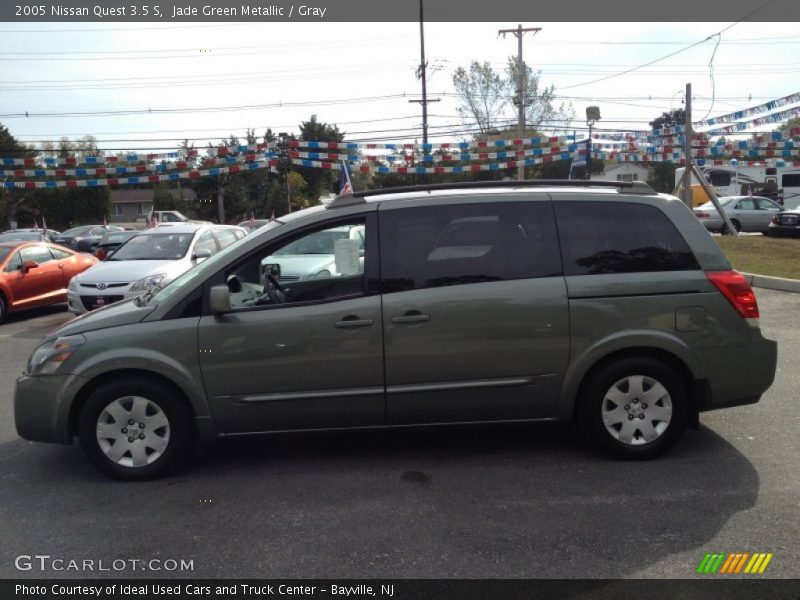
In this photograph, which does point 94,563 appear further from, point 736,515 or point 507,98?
point 507,98

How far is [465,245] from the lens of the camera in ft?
15.9

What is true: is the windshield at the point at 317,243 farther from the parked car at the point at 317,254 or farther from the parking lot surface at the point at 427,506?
the parking lot surface at the point at 427,506

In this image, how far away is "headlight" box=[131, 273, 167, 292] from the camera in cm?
1052

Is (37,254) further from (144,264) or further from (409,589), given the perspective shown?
(409,589)

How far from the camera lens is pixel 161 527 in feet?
13.3

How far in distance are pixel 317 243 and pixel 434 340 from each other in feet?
4.70

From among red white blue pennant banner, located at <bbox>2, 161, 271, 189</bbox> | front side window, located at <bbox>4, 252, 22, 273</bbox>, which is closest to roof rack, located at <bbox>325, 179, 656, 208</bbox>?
front side window, located at <bbox>4, 252, 22, 273</bbox>

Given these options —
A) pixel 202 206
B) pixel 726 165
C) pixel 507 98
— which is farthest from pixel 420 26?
pixel 202 206

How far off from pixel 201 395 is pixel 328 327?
93cm

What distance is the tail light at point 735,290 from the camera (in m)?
4.86

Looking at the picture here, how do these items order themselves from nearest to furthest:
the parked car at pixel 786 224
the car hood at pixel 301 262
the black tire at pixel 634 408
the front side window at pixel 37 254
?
the black tire at pixel 634 408
the car hood at pixel 301 262
the front side window at pixel 37 254
the parked car at pixel 786 224

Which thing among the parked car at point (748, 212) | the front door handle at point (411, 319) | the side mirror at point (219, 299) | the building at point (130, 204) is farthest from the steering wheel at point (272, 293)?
the building at point (130, 204)

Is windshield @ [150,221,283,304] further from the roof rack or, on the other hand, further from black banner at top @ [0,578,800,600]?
black banner at top @ [0,578,800,600]

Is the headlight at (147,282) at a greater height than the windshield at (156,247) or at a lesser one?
lesser
